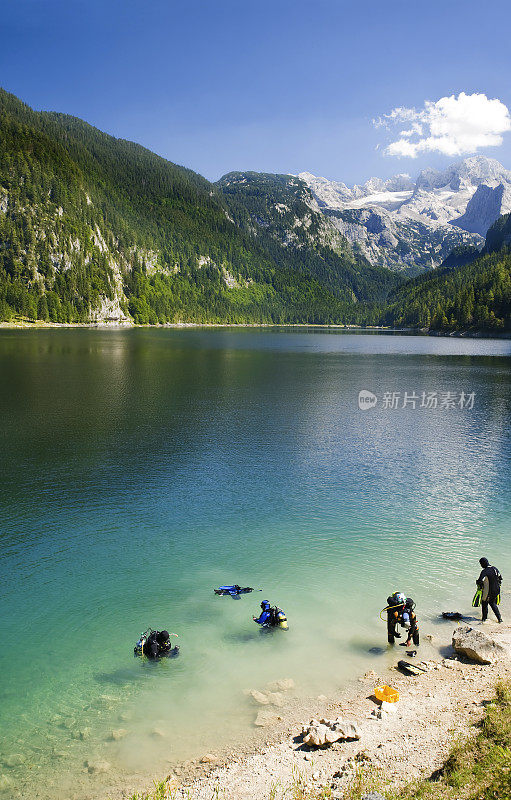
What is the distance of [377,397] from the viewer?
251 ft

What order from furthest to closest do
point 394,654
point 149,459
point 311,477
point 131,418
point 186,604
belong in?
point 131,418
point 149,459
point 311,477
point 186,604
point 394,654

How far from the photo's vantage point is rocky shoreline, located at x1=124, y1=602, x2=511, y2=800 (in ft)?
37.9

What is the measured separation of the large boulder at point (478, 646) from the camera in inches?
655

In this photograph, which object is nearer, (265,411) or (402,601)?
(402,601)

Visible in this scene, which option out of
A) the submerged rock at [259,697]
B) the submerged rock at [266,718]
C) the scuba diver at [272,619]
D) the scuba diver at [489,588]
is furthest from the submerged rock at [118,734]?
the scuba diver at [489,588]

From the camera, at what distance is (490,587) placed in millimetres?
19453

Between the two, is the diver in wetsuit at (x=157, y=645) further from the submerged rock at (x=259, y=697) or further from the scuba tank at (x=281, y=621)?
the scuba tank at (x=281, y=621)

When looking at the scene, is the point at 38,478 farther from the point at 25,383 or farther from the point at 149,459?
the point at 25,383

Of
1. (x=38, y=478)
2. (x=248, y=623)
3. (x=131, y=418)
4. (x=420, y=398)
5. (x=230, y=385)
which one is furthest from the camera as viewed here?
(x=230, y=385)

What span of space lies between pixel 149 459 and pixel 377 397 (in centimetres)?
4564

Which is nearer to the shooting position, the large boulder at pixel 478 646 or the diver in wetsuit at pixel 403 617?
the large boulder at pixel 478 646

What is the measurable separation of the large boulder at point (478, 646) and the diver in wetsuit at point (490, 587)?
200 centimetres

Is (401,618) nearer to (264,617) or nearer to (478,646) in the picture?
(478,646)

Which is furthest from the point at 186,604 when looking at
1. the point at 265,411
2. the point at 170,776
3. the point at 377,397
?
the point at 377,397
